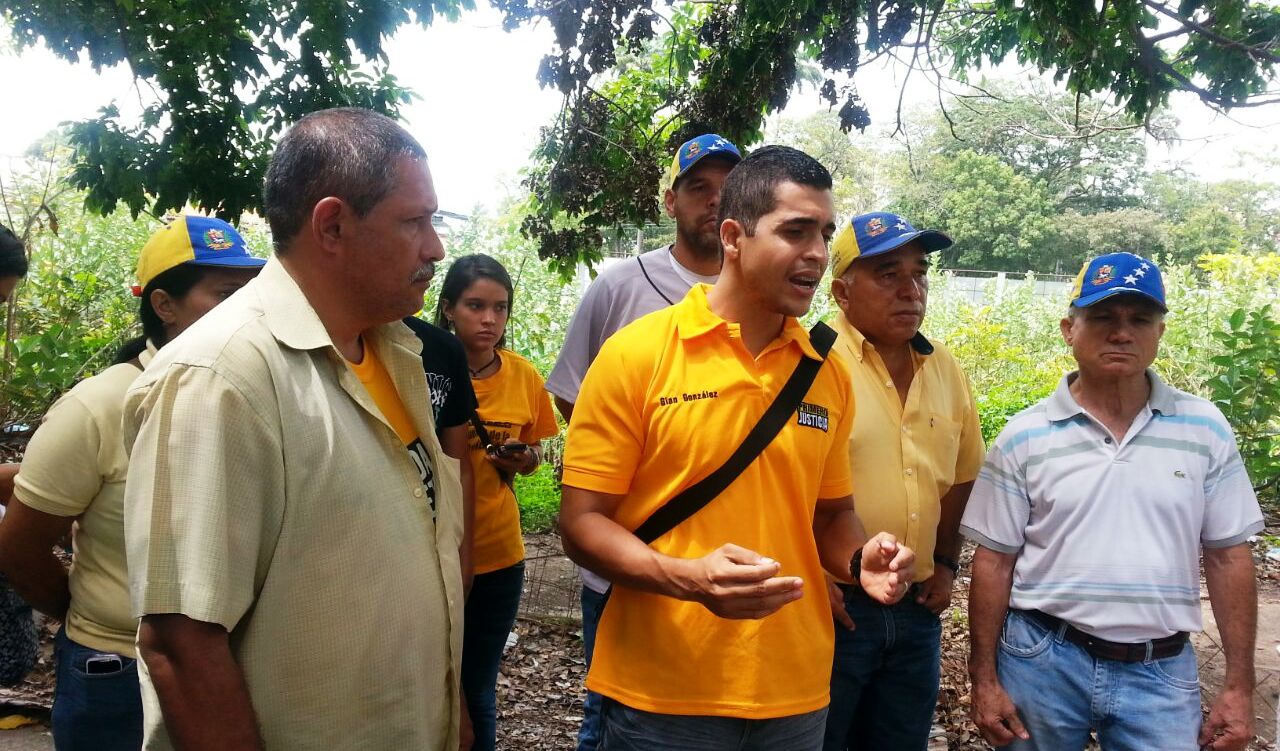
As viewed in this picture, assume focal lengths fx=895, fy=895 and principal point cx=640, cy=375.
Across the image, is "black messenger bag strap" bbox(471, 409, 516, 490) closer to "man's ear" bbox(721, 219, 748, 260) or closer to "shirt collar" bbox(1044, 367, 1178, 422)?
"man's ear" bbox(721, 219, 748, 260)

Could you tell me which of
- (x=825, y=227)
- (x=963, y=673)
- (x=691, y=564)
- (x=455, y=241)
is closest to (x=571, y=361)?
(x=825, y=227)

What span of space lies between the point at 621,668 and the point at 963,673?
130 inches

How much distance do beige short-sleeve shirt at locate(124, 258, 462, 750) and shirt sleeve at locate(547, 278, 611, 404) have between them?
144 centimetres

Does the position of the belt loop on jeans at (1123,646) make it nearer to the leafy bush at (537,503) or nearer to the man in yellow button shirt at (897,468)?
the man in yellow button shirt at (897,468)

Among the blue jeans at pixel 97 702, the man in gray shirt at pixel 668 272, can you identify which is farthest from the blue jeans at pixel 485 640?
the blue jeans at pixel 97 702

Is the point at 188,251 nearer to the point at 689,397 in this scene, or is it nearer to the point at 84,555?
the point at 84,555

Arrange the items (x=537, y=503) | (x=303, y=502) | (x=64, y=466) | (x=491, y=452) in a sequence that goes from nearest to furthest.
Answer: (x=303, y=502) < (x=64, y=466) < (x=491, y=452) < (x=537, y=503)

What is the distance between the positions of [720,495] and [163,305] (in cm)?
153

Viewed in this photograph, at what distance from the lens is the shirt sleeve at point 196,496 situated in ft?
4.32

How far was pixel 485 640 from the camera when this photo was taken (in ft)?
10.3

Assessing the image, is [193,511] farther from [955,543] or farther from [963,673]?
[963,673]

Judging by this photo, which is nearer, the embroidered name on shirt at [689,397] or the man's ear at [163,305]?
the embroidered name on shirt at [689,397]

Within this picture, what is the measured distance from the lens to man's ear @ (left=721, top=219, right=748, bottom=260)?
212 cm

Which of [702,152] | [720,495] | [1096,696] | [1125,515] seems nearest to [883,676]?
[1096,696]
